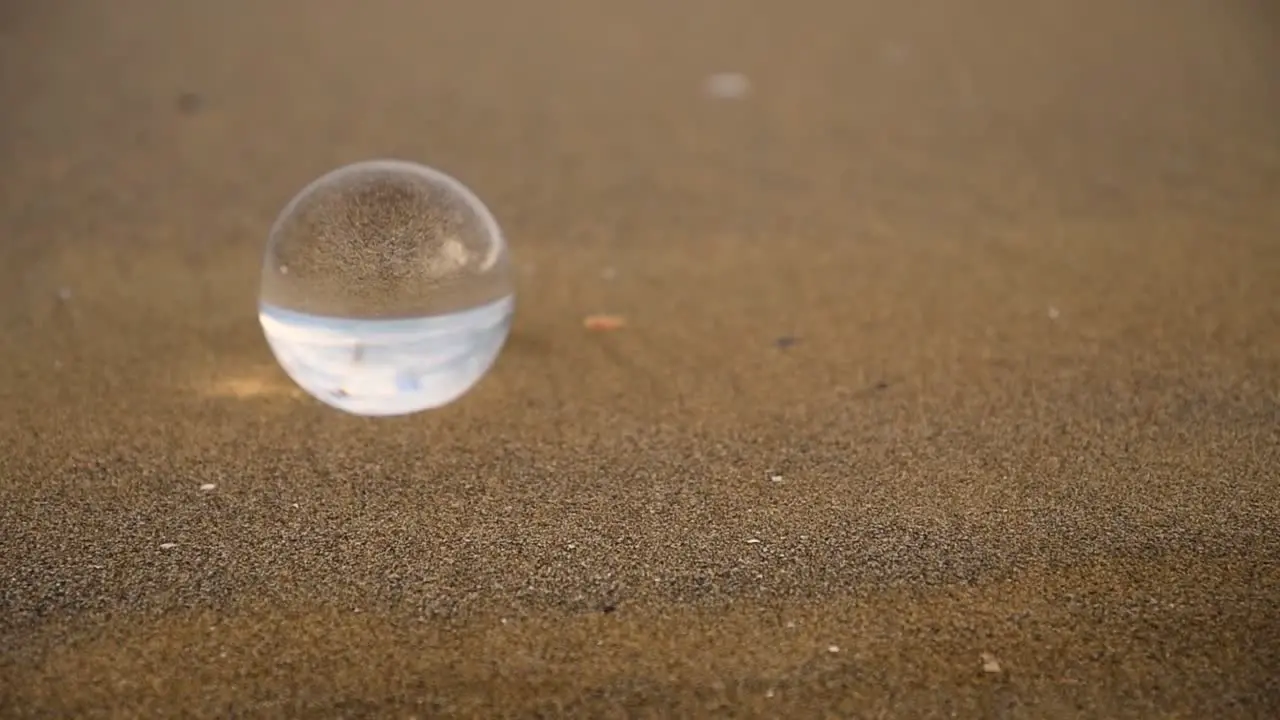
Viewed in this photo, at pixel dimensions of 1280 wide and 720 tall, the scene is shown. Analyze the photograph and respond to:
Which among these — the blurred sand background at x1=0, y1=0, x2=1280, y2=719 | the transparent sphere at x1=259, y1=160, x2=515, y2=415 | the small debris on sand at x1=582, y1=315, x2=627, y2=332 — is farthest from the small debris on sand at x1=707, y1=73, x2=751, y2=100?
the transparent sphere at x1=259, y1=160, x2=515, y2=415

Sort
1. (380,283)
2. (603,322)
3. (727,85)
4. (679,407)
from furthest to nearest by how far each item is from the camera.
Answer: (727,85), (603,322), (679,407), (380,283)

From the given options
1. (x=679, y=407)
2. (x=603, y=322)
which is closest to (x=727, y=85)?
(x=603, y=322)

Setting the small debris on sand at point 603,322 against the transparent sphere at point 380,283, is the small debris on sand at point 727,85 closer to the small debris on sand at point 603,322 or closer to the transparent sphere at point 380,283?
the small debris on sand at point 603,322

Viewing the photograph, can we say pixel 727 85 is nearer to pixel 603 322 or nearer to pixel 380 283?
pixel 603 322

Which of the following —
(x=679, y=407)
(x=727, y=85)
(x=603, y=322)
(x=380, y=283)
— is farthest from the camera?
(x=727, y=85)

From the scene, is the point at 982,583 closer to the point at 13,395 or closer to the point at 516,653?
the point at 516,653

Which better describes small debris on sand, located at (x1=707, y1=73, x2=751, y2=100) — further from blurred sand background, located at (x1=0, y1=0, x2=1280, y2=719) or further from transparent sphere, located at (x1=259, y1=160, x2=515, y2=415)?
transparent sphere, located at (x1=259, y1=160, x2=515, y2=415)
